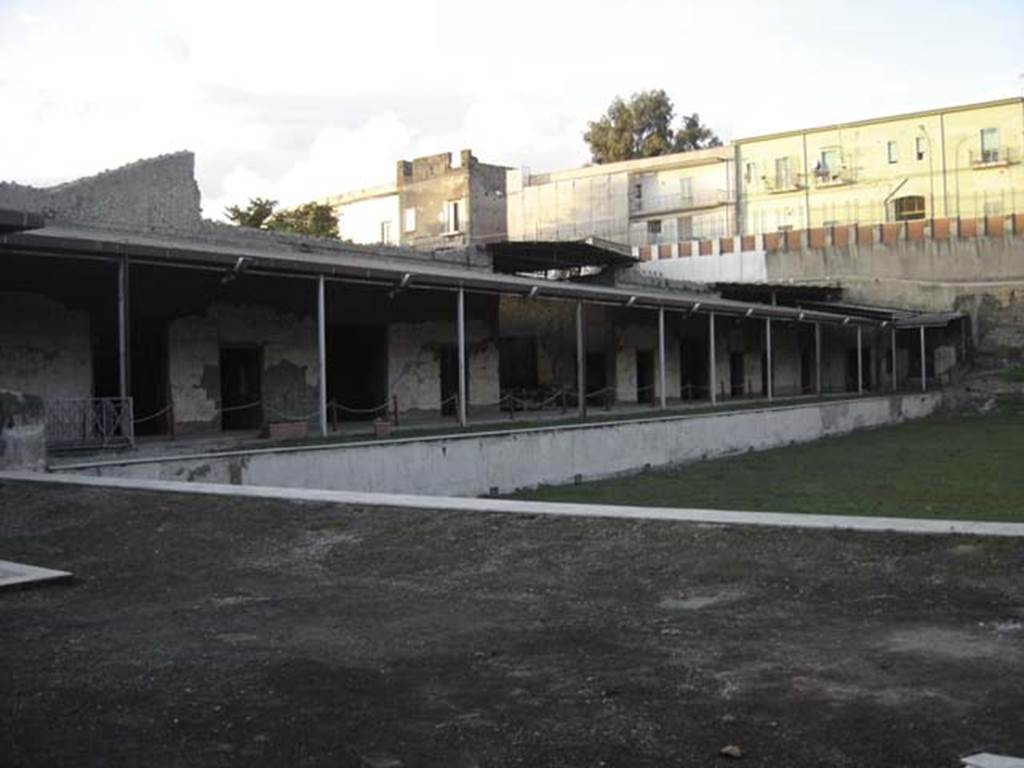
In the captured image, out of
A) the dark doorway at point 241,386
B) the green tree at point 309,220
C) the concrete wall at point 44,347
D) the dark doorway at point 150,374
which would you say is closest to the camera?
the concrete wall at point 44,347

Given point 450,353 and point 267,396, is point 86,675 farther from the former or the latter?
point 450,353

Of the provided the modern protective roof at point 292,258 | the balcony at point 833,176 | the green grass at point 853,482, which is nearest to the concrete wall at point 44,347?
the modern protective roof at point 292,258

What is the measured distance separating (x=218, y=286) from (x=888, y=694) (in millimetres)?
16122

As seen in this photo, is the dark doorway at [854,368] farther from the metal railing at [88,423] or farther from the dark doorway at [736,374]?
the metal railing at [88,423]

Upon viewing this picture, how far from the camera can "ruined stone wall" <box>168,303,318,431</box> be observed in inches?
734

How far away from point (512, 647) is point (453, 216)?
46.0m

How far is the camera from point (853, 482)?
55.0ft

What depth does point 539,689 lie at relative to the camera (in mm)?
4551

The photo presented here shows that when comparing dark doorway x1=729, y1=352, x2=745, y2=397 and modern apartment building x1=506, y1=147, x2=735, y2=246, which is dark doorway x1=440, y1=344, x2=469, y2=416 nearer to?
dark doorway x1=729, y1=352, x2=745, y2=397

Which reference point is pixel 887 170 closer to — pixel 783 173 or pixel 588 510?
pixel 783 173

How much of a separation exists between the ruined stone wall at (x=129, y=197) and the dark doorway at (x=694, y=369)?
1640 centimetres

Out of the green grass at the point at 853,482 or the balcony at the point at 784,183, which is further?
the balcony at the point at 784,183

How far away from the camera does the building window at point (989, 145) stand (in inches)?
1850

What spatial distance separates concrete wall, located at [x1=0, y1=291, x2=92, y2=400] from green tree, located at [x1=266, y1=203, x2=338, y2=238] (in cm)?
2853
